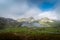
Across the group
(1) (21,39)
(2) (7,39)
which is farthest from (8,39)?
(1) (21,39)

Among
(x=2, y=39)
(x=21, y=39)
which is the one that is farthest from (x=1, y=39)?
(x=21, y=39)

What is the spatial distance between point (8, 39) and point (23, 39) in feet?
26.7

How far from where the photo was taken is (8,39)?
6234 cm

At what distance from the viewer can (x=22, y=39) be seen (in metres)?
64.9

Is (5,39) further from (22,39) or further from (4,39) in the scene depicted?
(22,39)

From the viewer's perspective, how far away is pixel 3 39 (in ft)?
204

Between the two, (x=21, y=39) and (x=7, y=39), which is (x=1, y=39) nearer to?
(x=7, y=39)

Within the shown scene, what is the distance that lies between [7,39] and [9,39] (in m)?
1.35

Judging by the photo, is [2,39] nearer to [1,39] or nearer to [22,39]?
[1,39]

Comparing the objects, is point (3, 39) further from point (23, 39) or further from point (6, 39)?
point (23, 39)

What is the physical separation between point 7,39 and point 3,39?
2.07 metres

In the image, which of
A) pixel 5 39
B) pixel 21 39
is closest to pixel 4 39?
pixel 5 39

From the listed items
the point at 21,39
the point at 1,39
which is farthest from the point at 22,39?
the point at 1,39

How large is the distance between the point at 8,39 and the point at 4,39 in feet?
6.80
